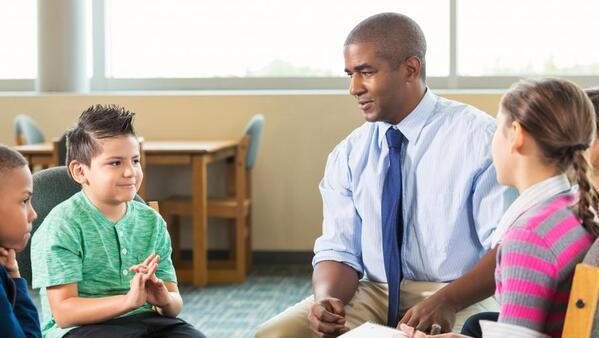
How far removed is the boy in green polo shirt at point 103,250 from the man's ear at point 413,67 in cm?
71

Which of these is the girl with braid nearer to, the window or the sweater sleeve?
the sweater sleeve

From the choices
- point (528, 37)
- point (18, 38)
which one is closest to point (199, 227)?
point (18, 38)

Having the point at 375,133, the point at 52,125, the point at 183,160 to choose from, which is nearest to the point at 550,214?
the point at 375,133

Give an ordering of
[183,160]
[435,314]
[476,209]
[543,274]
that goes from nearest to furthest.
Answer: [543,274] → [435,314] → [476,209] → [183,160]

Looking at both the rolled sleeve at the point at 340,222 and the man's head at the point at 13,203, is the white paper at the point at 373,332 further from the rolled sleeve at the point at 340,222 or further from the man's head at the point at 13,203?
the man's head at the point at 13,203

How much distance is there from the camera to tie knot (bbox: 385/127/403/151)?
2.24 meters

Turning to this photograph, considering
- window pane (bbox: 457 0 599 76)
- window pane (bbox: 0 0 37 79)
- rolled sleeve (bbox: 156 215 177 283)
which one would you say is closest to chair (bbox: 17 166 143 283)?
rolled sleeve (bbox: 156 215 177 283)

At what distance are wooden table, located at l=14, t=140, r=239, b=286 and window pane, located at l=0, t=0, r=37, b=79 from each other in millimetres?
1166

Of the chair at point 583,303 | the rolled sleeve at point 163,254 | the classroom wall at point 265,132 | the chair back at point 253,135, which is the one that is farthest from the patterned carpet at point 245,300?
the chair at point 583,303

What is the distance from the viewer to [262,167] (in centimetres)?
559

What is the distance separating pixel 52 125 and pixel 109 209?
3819mm

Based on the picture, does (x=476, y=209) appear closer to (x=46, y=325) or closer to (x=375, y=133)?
(x=375, y=133)

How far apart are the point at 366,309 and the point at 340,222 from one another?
23 cm

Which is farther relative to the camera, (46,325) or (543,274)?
(46,325)
